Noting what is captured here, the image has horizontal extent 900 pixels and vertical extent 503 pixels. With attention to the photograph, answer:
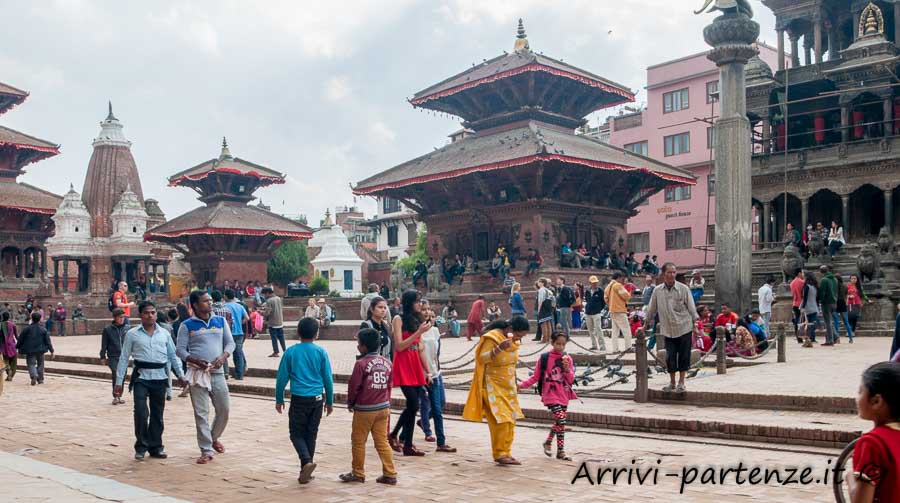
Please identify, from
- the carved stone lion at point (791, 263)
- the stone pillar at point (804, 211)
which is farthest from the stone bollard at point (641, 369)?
the stone pillar at point (804, 211)

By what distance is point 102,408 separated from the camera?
13.0 m

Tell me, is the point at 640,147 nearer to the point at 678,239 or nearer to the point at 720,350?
the point at 678,239

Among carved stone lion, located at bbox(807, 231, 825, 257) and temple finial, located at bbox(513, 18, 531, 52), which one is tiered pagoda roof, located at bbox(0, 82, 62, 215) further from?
carved stone lion, located at bbox(807, 231, 825, 257)

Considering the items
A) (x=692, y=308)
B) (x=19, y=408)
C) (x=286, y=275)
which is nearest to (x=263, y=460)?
(x=692, y=308)

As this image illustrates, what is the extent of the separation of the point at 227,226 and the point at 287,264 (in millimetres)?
20118

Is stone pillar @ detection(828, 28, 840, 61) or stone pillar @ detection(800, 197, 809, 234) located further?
stone pillar @ detection(828, 28, 840, 61)

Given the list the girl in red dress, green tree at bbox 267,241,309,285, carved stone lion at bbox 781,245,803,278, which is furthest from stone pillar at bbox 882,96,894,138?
green tree at bbox 267,241,309,285

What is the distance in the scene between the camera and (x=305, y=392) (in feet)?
24.1

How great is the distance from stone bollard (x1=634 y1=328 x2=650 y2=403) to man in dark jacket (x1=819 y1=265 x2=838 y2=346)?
7158 mm

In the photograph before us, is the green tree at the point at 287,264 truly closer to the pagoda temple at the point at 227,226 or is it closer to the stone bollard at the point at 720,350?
the pagoda temple at the point at 227,226

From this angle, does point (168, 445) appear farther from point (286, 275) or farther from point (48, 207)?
point (286, 275)

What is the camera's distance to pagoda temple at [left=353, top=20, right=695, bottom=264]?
113 ft

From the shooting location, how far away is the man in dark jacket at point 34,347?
16984 mm

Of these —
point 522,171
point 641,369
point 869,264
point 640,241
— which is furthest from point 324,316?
point 640,241
